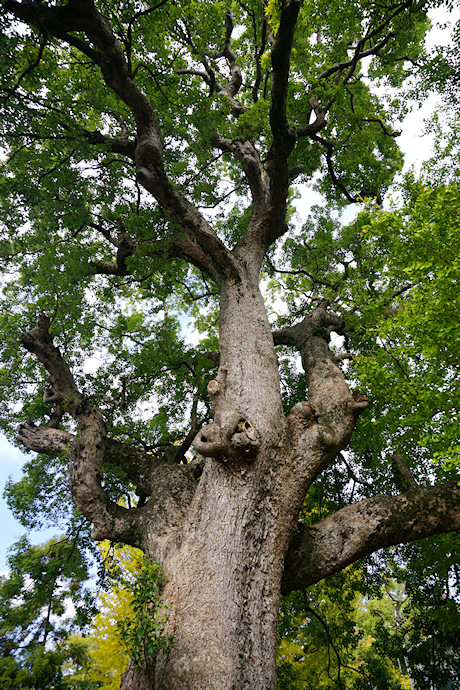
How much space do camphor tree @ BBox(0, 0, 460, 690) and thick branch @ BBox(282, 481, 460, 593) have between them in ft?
0.06

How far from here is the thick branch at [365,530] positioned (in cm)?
311

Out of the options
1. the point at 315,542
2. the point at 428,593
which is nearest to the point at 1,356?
the point at 315,542

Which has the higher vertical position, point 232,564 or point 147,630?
point 232,564

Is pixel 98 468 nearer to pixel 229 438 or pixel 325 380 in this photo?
pixel 229 438

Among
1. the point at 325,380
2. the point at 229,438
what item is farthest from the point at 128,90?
the point at 229,438

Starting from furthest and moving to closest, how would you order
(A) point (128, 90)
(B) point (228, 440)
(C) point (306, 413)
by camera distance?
1. (A) point (128, 90)
2. (C) point (306, 413)
3. (B) point (228, 440)

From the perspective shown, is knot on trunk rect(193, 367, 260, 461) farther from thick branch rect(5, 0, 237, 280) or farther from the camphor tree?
thick branch rect(5, 0, 237, 280)

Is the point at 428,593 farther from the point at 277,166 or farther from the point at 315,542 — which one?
the point at 277,166

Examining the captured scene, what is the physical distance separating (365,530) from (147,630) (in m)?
2.05

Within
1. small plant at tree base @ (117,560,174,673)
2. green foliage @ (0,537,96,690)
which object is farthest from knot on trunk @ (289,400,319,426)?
green foliage @ (0,537,96,690)

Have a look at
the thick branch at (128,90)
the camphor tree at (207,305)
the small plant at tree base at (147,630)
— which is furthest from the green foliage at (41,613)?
the thick branch at (128,90)

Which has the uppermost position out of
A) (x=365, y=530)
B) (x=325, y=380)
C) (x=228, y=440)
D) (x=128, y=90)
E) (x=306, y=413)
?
(x=128, y=90)

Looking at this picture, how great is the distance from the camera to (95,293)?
8375mm

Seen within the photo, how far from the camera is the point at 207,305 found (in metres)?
10.0
